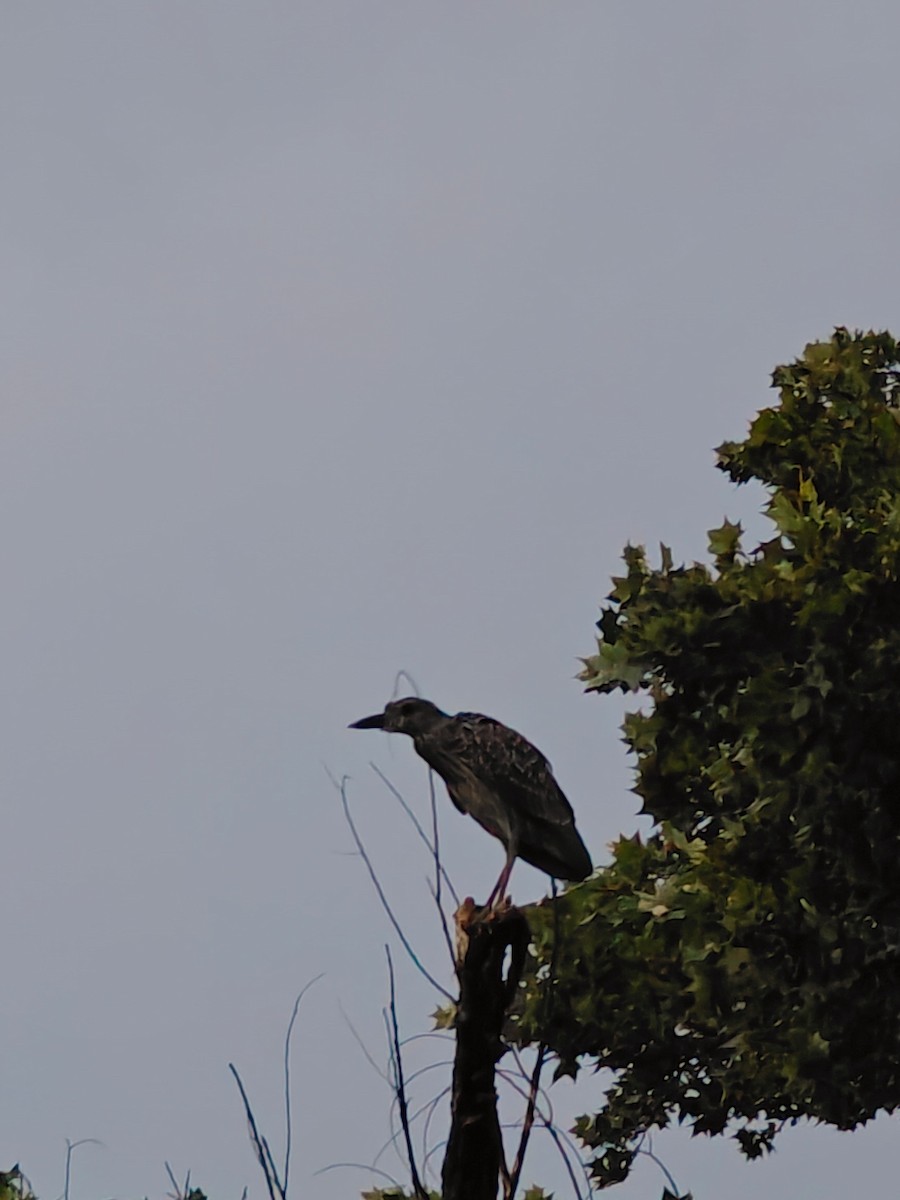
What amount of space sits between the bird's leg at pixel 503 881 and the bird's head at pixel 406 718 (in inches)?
43.4

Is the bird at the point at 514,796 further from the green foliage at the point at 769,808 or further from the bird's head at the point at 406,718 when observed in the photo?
the green foliage at the point at 769,808

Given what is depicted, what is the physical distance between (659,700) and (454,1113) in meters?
9.55

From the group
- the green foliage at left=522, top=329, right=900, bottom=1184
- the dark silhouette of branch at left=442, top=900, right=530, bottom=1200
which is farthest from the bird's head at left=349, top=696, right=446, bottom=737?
the green foliage at left=522, top=329, right=900, bottom=1184

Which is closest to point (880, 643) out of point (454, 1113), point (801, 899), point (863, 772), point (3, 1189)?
point (863, 772)

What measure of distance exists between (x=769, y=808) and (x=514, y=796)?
6158 millimetres

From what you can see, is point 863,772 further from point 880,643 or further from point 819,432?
point 819,432

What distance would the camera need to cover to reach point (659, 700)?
51.7ft

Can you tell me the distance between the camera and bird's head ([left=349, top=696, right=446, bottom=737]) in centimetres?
975

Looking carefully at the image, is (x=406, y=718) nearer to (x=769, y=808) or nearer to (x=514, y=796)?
(x=514, y=796)

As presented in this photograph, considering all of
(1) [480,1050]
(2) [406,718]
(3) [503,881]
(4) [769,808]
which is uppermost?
(4) [769,808]

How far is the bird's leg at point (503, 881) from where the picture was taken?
23.4 feet

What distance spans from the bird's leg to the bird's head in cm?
110

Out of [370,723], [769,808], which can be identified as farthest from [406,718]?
[769,808]

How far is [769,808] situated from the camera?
576 inches
